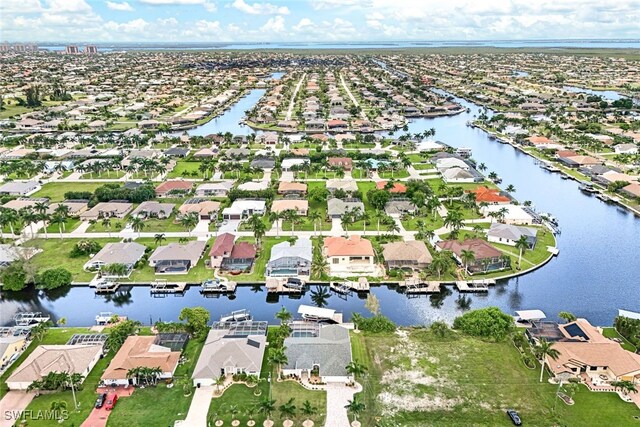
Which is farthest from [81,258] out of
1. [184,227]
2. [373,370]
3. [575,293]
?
[575,293]

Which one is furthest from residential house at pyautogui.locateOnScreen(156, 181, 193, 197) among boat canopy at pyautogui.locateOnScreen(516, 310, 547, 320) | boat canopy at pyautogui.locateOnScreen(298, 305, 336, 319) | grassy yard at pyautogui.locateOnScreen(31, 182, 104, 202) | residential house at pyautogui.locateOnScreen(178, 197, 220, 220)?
boat canopy at pyautogui.locateOnScreen(516, 310, 547, 320)

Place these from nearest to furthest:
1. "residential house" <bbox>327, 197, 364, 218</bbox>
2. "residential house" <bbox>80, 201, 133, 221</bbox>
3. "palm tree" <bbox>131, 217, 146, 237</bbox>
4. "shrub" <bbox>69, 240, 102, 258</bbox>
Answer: "shrub" <bbox>69, 240, 102, 258</bbox> → "palm tree" <bbox>131, 217, 146, 237</bbox> → "residential house" <bbox>327, 197, 364, 218</bbox> → "residential house" <bbox>80, 201, 133, 221</bbox>

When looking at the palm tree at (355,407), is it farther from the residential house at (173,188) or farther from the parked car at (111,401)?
the residential house at (173,188)

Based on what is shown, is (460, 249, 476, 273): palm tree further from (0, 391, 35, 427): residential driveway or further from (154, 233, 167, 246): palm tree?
(0, 391, 35, 427): residential driveway

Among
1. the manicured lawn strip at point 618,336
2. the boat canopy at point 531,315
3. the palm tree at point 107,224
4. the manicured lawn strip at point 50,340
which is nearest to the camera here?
the manicured lawn strip at point 50,340

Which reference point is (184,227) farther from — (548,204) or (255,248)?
(548,204)

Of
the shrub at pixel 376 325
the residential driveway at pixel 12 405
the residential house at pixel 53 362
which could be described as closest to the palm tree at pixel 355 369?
the shrub at pixel 376 325
